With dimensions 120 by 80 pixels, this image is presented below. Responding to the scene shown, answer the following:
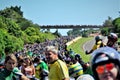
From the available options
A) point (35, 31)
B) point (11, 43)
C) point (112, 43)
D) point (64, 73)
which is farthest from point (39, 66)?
point (35, 31)

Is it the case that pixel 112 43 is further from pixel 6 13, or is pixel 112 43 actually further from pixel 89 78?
pixel 6 13

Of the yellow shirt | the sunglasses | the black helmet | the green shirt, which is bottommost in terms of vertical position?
the yellow shirt

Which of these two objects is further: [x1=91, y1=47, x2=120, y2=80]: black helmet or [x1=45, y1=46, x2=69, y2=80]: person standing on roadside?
[x1=45, y1=46, x2=69, y2=80]: person standing on roadside

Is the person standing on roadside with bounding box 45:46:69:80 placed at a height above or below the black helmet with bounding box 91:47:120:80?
below

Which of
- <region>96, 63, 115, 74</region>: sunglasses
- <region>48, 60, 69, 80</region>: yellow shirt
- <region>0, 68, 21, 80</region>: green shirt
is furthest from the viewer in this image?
<region>48, 60, 69, 80</region>: yellow shirt

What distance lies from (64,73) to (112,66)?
4.25 m

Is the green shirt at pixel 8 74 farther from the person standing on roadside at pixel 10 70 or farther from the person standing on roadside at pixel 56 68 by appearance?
the person standing on roadside at pixel 56 68

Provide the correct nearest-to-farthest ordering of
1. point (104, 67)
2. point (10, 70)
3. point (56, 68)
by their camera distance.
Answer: point (104, 67) < point (10, 70) < point (56, 68)

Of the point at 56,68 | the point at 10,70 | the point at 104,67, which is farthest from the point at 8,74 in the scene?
the point at 104,67

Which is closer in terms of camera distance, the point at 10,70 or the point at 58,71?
the point at 10,70

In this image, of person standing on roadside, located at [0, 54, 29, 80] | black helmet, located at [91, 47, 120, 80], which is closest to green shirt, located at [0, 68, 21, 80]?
person standing on roadside, located at [0, 54, 29, 80]

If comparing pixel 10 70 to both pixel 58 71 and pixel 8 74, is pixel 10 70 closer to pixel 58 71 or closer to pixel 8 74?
pixel 8 74

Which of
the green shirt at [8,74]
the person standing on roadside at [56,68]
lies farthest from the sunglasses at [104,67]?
the person standing on roadside at [56,68]

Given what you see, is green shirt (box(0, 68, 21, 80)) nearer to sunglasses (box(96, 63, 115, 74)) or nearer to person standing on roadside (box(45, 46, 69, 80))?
person standing on roadside (box(45, 46, 69, 80))
